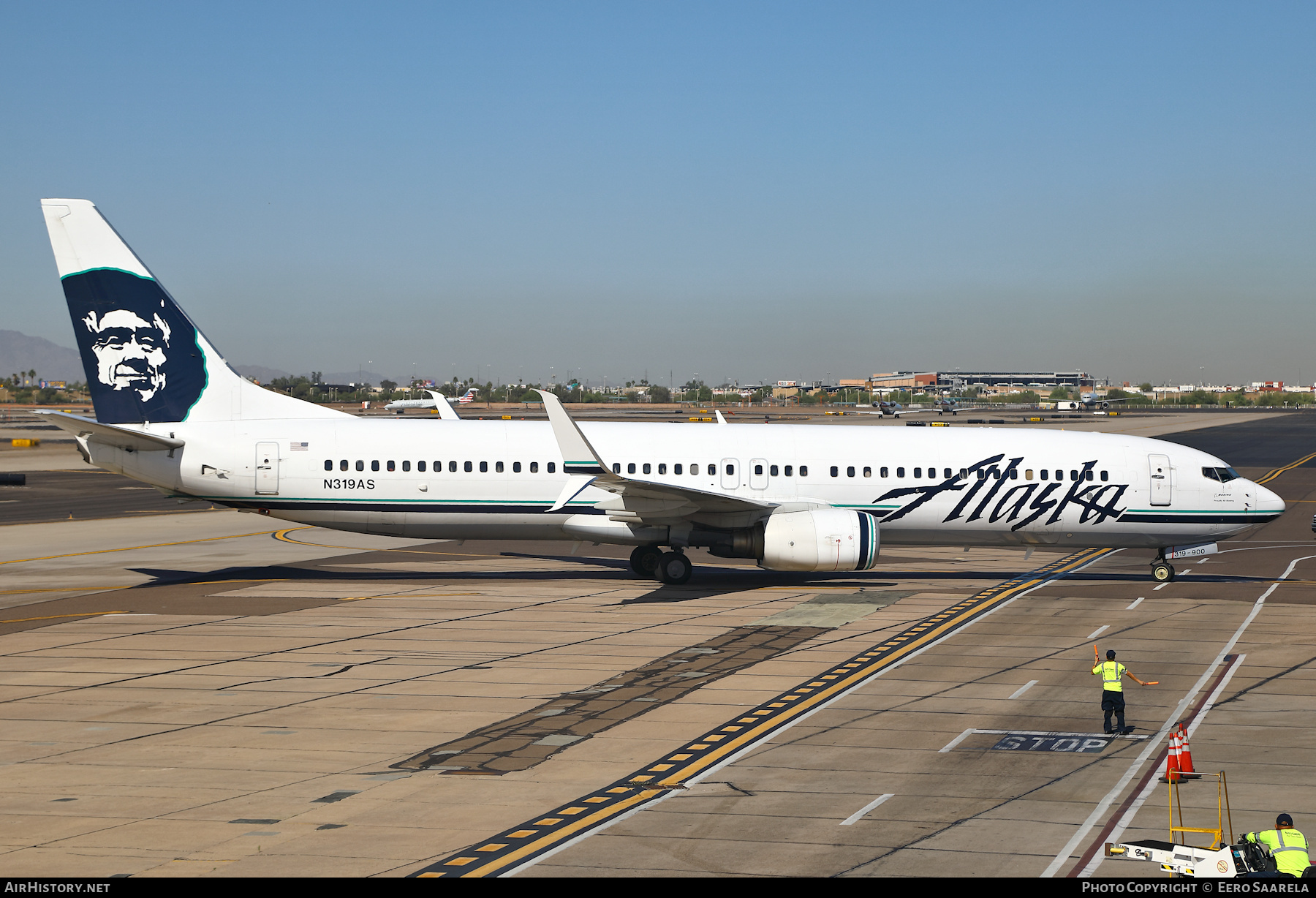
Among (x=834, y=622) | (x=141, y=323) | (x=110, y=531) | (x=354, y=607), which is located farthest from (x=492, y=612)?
(x=110, y=531)

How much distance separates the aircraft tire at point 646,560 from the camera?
3372cm

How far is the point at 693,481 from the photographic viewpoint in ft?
109

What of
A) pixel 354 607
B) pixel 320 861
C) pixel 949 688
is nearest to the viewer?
pixel 320 861

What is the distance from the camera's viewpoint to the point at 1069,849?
1270cm

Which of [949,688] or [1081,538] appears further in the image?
[1081,538]

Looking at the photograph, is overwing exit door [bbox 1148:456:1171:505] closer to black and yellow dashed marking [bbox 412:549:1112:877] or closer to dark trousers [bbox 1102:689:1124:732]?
black and yellow dashed marking [bbox 412:549:1112:877]

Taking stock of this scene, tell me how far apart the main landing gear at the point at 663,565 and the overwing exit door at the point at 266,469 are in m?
10.7

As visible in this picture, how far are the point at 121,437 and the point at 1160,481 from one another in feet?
97.9

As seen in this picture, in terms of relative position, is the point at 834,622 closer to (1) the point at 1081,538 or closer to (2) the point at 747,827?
(1) the point at 1081,538

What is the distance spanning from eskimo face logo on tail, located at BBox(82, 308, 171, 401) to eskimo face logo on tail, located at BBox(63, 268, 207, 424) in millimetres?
21

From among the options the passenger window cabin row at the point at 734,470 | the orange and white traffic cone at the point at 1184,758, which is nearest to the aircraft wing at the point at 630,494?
the passenger window cabin row at the point at 734,470

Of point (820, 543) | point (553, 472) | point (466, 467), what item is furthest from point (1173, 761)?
point (466, 467)

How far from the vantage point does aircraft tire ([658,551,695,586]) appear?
107 feet

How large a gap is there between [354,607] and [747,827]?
59.4ft
